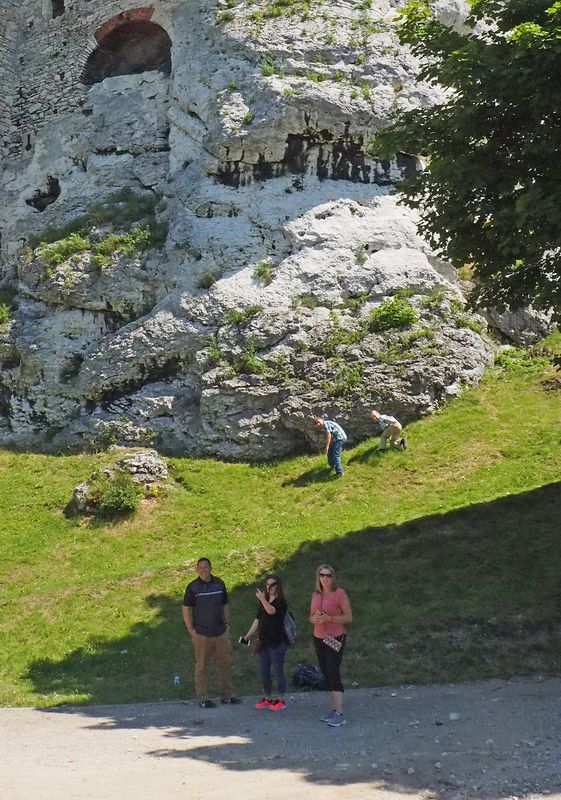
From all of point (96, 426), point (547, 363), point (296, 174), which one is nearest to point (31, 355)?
point (96, 426)

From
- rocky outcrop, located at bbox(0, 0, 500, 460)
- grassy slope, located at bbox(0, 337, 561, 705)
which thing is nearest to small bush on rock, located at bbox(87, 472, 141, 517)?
grassy slope, located at bbox(0, 337, 561, 705)

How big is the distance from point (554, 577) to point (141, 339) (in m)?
11.1

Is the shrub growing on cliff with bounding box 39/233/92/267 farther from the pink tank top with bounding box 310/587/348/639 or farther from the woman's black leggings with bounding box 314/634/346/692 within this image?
the woman's black leggings with bounding box 314/634/346/692

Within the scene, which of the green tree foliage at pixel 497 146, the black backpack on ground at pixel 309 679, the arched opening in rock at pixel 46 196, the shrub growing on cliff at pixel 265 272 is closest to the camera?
the black backpack on ground at pixel 309 679

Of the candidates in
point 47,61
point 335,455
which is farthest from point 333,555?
point 47,61

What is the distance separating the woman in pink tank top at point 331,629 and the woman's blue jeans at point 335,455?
8.17 metres

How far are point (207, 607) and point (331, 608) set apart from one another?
1564 millimetres

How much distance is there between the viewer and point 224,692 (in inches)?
331

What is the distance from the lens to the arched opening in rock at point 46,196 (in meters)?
24.3

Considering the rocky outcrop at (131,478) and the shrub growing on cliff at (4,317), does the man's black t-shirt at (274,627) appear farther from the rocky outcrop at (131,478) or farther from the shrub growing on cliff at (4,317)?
the shrub growing on cliff at (4,317)

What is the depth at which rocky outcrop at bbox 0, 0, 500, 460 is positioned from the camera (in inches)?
688

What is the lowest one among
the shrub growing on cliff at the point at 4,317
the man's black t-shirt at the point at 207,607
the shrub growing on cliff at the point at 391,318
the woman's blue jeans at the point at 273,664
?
the woman's blue jeans at the point at 273,664

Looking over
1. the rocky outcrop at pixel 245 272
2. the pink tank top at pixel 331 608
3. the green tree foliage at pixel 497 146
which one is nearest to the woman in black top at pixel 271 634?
the pink tank top at pixel 331 608

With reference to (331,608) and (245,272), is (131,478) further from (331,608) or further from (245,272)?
(331,608)
